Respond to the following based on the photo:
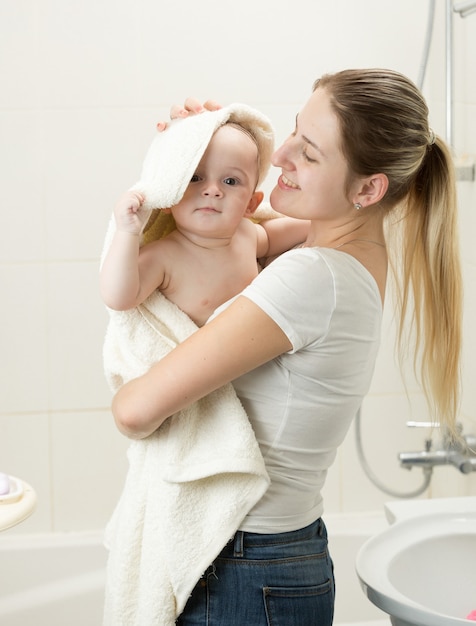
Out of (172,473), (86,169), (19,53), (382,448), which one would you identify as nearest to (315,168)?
(172,473)

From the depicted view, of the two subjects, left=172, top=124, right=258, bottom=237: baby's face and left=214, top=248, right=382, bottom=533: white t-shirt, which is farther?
left=172, top=124, right=258, bottom=237: baby's face

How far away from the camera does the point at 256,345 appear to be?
111 cm

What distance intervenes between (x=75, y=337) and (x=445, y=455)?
39.5 inches

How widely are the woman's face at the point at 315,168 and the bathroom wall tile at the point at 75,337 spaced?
114cm

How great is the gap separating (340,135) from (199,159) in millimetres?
196

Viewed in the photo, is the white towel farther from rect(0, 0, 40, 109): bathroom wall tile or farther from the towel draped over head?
rect(0, 0, 40, 109): bathroom wall tile

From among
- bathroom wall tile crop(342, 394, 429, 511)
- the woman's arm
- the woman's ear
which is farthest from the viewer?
bathroom wall tile crop(342, 394, 429, 511)

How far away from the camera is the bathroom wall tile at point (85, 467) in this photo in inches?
92.8

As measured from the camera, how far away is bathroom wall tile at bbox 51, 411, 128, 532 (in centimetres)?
236

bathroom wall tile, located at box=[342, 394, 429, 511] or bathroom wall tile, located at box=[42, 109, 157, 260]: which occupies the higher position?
bathroom wall tile, located at box=[42, 109, 157, 260]

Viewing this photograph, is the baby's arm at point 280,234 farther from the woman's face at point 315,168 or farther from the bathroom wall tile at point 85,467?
the bathroom wall tile at point 85,467

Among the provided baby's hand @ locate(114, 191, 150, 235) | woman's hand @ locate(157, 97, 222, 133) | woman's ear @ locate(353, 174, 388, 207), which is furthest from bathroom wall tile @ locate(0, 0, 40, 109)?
woman's ear @ locate(353, 174, 388, 207)

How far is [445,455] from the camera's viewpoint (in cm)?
225

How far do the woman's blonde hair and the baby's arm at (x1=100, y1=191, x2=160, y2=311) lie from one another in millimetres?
300
